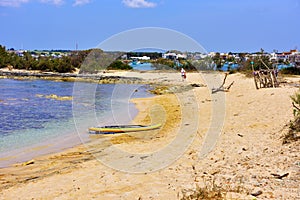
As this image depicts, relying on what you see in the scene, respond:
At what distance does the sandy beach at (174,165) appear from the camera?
18.9 feet

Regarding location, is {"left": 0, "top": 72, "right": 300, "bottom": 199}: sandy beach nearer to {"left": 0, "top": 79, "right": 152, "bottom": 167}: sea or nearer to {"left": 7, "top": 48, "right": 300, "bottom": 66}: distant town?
{"left": 0, "top": 79, "right": 152, "bottom": 167}: sea

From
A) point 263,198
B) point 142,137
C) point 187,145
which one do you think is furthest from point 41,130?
point 263,198

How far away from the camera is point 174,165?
7.70 meters

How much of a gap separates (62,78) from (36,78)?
14.7 ft

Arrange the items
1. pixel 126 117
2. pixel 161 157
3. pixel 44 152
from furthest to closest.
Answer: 1. pixel 126 117
2. pixel 44 152
3. pixel 161 157

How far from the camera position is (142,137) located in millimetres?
12164

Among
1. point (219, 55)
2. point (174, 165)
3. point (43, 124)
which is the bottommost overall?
point (43, 124)

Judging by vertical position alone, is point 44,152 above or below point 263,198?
below

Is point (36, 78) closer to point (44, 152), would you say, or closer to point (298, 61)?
point (298, 61)

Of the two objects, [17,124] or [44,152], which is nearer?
[44,152]

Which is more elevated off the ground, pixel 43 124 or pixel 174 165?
pixel 174 165

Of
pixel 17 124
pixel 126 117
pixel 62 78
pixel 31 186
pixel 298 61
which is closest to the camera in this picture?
pixel 31 186

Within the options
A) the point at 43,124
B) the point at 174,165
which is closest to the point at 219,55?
the point at 43,124

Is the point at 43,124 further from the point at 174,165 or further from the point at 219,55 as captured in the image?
the point at 219,55
